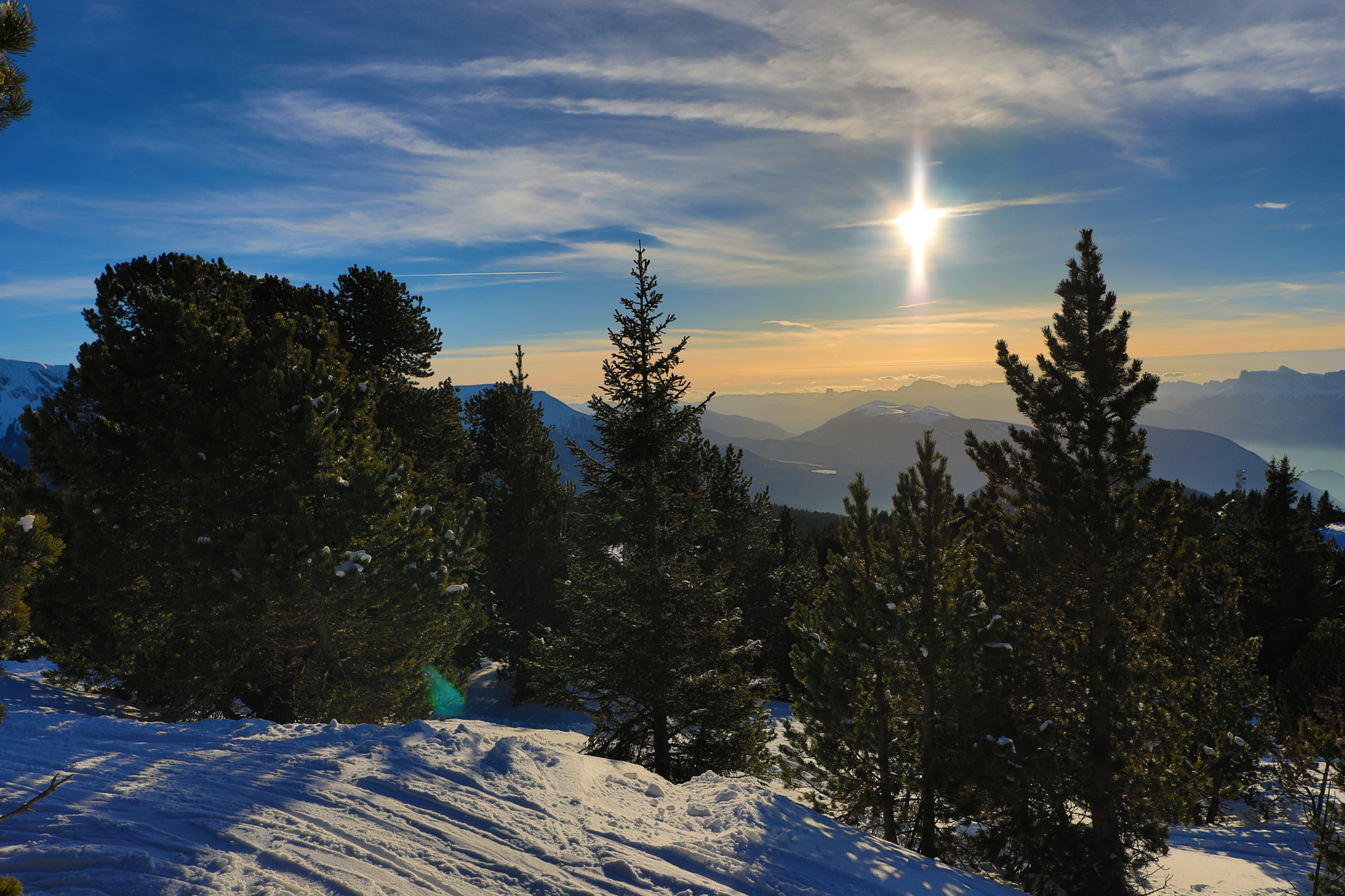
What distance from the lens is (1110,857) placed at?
1327 cm

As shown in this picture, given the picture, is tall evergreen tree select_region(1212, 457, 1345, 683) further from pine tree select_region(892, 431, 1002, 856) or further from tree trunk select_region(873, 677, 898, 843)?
tree trunk select_region(873, 677, 898, 843)

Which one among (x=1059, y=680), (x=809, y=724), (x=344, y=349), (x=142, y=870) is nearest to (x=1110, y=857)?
(x=1059, y=680)

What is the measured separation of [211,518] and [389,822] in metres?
11.0

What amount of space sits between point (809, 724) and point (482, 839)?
9.95m

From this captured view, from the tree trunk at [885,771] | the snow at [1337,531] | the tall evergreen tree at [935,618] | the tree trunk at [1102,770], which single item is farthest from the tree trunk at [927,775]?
the snow at [1337,531]

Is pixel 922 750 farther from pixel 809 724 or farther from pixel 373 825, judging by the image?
pixel 373 825

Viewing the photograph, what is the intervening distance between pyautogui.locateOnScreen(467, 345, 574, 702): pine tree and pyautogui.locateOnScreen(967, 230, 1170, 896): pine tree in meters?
21.4

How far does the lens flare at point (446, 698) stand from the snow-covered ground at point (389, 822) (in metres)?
10.3

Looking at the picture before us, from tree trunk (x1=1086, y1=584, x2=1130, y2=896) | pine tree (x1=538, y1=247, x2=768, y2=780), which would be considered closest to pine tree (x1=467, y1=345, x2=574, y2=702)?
pine tree (x1=538, y1=247, x2=768, y2=780)

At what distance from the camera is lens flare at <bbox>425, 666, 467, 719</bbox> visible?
21688 millimetres

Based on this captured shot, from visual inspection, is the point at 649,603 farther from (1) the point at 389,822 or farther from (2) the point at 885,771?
(1) the point at 389,822

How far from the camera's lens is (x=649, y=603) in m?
17.0

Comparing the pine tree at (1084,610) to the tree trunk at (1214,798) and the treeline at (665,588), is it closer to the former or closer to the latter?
the treeline at (665,588)

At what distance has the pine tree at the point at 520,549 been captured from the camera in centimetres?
3092
